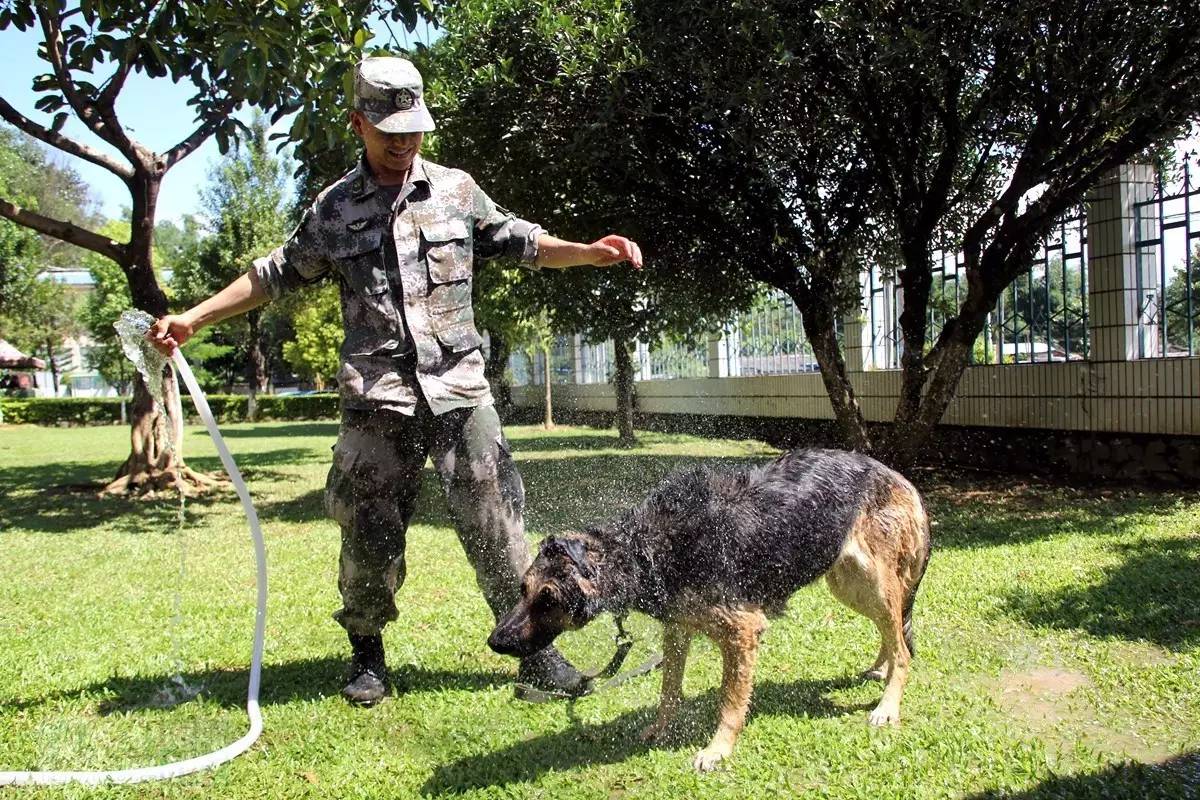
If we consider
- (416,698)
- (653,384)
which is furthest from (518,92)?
(653,384)

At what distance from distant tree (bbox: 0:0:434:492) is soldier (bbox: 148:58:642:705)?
2004 millimetres

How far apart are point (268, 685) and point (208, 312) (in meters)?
1.87

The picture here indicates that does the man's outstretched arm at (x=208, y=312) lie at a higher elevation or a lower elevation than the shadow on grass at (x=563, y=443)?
higher

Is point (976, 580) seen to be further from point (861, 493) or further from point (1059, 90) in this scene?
point (1059, 90)

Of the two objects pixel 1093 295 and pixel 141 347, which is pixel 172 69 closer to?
pixel 141 347

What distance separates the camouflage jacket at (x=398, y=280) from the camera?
381 cm

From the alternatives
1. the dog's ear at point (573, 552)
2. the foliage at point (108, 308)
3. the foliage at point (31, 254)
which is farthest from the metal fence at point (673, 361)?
the foliage at point (108, 308)

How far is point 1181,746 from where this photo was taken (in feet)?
11.0

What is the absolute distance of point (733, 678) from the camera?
11.2 feet

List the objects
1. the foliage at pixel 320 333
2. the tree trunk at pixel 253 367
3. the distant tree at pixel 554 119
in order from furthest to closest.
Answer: the foliage at pixel 320 333 → the tree trunk at pixel 253 367 → the distant tree at pixel 554 119

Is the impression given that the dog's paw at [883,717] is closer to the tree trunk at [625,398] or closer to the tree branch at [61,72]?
the tree branch at [61,72]


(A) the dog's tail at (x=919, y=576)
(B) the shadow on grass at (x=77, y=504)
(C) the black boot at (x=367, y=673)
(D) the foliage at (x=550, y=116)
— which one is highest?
(D) the foliage at (x=550, y=116)

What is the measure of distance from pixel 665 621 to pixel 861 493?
3.25ft

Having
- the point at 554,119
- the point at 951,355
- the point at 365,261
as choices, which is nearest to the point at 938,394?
the point at 951,355
